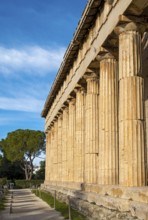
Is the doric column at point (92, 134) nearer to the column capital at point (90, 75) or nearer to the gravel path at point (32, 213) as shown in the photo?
the column capital at point (90, 75)

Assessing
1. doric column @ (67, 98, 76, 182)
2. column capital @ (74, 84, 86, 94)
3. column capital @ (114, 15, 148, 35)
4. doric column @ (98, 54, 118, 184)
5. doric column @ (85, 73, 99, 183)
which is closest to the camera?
column capital @ (114, 15, 148, 35)

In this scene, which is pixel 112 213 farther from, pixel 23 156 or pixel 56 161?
pixel 23 156

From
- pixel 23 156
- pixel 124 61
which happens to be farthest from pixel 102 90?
pixel 23 156

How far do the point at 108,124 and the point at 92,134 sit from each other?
3.97 meters

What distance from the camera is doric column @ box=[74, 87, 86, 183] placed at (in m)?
25.9

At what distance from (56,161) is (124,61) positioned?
26.6 meters

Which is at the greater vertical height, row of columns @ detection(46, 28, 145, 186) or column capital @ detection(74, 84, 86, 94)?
column capital @ detection(74, 84, 86, 94)

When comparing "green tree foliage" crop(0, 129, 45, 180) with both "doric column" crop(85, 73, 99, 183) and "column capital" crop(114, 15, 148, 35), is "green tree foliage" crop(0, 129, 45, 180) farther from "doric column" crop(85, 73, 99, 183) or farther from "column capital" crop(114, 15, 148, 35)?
"column capital" crop(114, 15, 148, 35)

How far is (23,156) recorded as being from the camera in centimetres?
8456

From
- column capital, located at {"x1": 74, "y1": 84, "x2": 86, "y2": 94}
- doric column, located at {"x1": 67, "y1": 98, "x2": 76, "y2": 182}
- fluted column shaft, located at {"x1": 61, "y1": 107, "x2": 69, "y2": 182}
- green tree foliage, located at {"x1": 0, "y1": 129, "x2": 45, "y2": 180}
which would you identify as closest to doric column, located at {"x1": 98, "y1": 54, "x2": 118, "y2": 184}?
Result: column capital, located at {"x1": 74, "y1": 84, "x2": 86, "y2": 94}

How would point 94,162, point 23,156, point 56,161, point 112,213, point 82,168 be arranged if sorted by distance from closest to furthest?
point 112,213, point 94,162, point 82,168, point 56,161, point 23,156

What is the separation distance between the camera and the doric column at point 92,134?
21594 mm

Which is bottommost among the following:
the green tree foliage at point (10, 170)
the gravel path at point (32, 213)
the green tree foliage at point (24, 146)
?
the gravel path at point (32, 213)

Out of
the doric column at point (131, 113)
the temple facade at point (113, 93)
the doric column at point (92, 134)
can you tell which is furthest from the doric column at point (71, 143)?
the doric column at point (131, 113)
